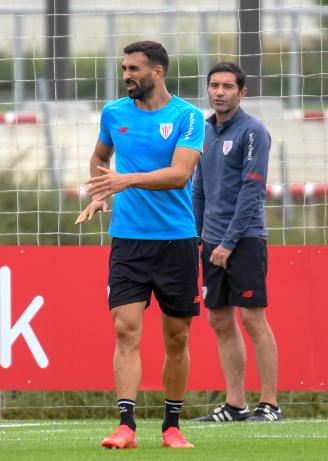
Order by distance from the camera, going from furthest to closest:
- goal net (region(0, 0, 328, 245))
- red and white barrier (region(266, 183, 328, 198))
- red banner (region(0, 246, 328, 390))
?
red and white barrier (region(266, 183, 328, 198)) < goal net (region(0, 0, 328, 245)) < red banner (region(0, 246, 328, 390))

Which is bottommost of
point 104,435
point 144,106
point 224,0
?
point 104,435

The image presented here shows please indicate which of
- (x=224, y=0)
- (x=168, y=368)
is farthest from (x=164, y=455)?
(x=224, y=0)

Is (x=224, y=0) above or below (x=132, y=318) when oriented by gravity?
above

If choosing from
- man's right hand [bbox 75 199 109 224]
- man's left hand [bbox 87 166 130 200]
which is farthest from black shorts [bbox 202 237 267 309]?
man's left hand [bbox 87 166 130 200]

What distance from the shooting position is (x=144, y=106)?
8250 millimetres

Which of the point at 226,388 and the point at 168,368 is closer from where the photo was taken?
the point at 168,368

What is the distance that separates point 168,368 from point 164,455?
26.7 inches

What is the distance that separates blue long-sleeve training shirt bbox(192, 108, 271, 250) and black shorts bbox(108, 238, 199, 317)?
5.56 feet

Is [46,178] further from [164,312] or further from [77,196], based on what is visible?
[164,312]

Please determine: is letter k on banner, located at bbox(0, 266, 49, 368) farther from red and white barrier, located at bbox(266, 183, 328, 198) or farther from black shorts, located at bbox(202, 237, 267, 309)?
red and white barrier, located at bbox(266, 183, 328, 198)

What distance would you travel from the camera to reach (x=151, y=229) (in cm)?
826

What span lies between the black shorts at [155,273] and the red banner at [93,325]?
9.06 feet

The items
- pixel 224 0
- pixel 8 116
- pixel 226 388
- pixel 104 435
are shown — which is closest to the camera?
pixel 104 435

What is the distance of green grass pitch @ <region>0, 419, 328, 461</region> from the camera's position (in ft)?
25.6
